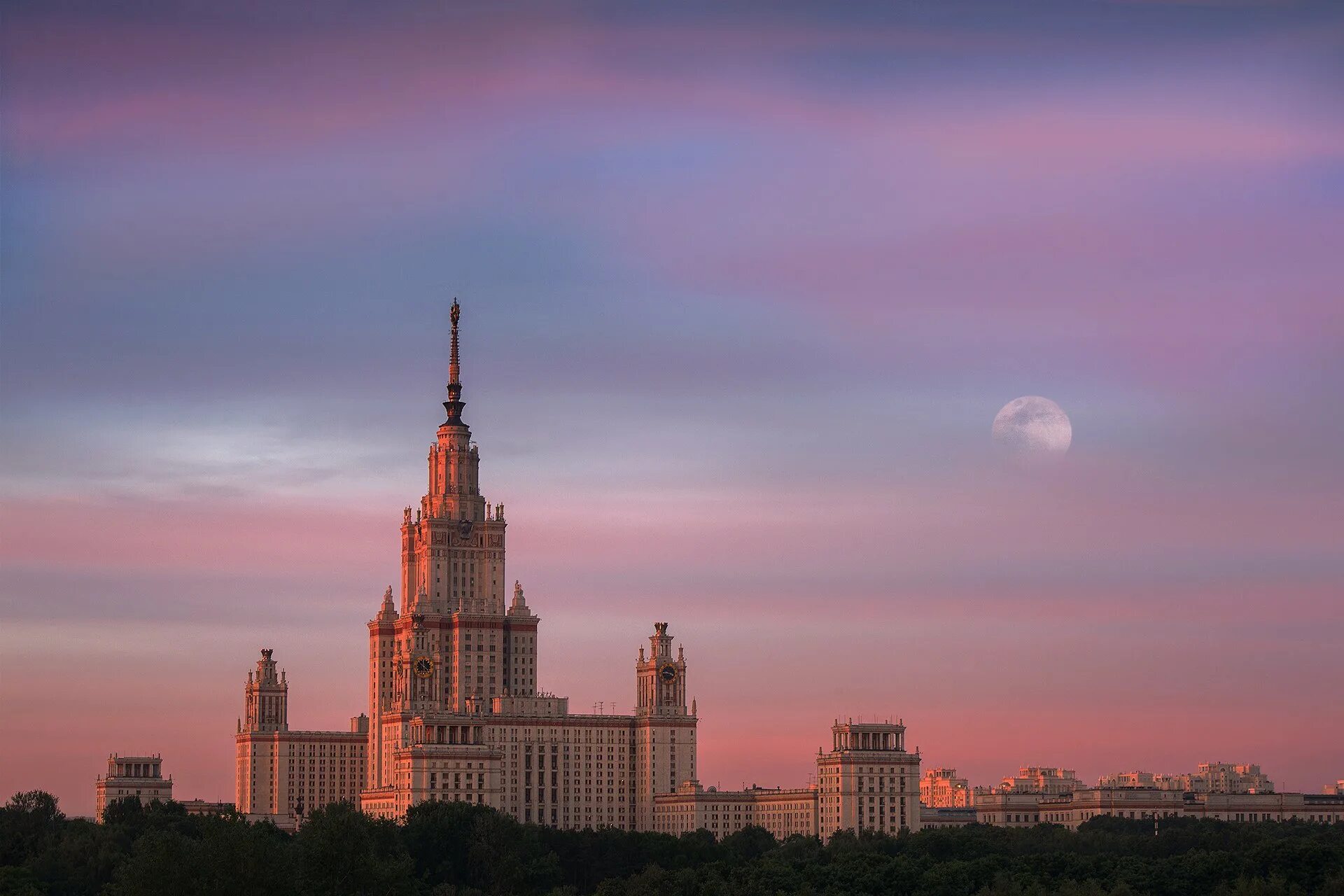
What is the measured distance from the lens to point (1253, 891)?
199 metres

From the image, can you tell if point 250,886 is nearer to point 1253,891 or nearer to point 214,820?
point 214,820

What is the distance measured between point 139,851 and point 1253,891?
83.3m

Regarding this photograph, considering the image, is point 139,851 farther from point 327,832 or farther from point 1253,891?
point 1253,891

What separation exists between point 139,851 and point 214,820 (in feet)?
52.5

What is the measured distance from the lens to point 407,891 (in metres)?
190

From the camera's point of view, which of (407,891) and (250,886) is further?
(407,891)

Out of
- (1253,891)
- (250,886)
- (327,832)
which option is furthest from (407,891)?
(1253,891)

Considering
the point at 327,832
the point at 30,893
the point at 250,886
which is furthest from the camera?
the point at 30,893

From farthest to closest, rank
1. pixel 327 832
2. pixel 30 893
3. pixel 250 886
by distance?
1. pixel 30 893
2. pixel 327 832
3. pixel 250 886

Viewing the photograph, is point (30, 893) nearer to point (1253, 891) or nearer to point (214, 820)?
point (214, 820)

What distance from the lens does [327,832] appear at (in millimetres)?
182875

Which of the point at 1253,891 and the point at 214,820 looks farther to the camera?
the point at 1253,891

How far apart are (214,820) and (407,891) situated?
20.0 m

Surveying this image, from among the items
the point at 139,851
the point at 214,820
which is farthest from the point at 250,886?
the point at 139,851
